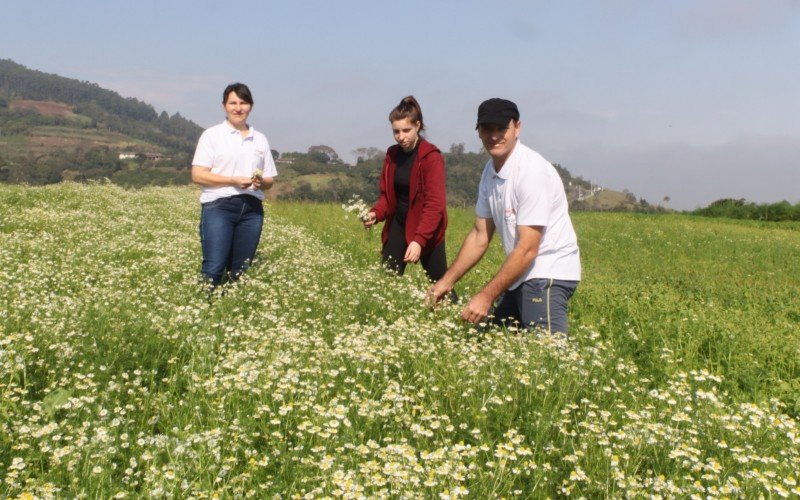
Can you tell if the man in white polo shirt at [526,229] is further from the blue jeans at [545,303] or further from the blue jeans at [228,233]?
the blue jeans at [228,233]

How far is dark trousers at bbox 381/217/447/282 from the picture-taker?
7203mm

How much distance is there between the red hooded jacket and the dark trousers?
119 mm

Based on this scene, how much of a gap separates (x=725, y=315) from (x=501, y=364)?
17.4 feet

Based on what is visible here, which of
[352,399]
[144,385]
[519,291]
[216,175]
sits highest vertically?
[216,175]

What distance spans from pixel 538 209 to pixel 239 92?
401 centimetres

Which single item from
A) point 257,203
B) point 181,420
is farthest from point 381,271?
point 181,420

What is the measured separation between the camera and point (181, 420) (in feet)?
12.4

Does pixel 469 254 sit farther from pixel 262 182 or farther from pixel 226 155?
pixel 226 155

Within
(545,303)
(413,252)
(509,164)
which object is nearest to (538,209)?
(509,164)

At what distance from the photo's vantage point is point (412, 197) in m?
7.00

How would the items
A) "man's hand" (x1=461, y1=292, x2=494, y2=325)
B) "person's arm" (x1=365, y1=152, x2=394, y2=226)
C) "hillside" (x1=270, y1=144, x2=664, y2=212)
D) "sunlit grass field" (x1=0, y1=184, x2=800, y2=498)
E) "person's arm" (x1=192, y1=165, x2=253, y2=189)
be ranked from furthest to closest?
"hillside" (x1=270, y1=144, x2=664, y2=212) → "person's arm" (x1=365, y1=152, x2=394, y2=226) → "person's arm" (x1=192, y1=165, x2=253, y2=189) → "man's hand" (x1=461, y1=292, x2=494, y2=325) → "sunlit grass field" (x1=0, y1=184, x2=800, y2=498)

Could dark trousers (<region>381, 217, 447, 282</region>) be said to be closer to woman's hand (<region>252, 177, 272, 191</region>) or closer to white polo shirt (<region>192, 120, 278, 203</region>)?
woman's hand (<region>252, 177, 272, 191</region>)

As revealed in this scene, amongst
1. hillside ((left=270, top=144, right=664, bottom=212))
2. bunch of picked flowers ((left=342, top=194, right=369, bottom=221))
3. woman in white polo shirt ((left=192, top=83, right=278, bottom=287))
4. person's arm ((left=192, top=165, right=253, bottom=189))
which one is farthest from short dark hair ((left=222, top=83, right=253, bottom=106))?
hillside ((left=270, top=144, right=664, bottom=212))

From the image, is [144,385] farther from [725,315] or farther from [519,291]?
[725,315]
